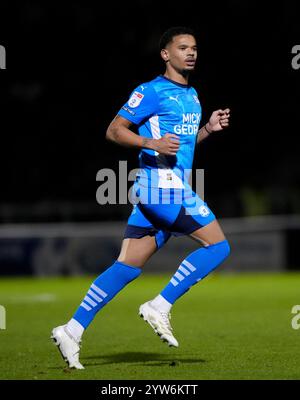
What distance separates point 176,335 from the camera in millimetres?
9477

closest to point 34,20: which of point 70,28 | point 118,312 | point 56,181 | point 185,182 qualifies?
point 70,28

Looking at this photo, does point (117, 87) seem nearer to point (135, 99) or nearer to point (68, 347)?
point (135, 99)

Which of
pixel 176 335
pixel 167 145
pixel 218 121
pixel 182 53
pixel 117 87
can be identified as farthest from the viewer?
pixel 117 87

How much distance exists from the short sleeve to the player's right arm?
0.08 meters

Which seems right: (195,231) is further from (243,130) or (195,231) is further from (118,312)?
(243,130)

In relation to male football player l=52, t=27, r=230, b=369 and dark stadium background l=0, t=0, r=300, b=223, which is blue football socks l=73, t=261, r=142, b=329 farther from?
dark stadium background l=0, t=0, r=300, b=223

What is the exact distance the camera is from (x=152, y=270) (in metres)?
20.5

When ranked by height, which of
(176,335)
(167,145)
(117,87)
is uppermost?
(117,87)

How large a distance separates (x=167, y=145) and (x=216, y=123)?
2.84ft

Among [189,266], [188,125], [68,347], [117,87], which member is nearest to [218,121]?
[188,125]

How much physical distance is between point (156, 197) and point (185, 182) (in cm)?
27

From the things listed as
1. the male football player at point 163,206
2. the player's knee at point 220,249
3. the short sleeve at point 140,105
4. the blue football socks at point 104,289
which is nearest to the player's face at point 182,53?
the male football player at point 163,206

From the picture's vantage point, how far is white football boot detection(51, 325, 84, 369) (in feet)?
22.7

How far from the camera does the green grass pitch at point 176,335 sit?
6.88 m
